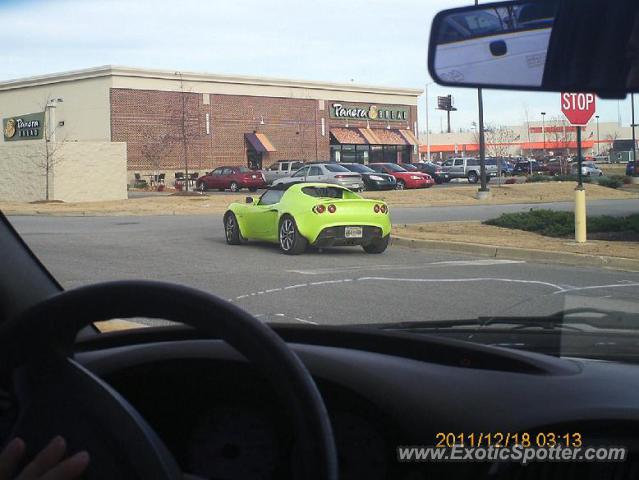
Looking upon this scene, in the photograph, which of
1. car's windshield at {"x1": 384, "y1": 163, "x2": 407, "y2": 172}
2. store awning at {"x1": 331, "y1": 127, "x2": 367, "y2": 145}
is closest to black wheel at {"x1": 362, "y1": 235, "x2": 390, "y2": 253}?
car's windshield at {"x1": 384, "y1": 163, "x2": 407, "y2": 172}

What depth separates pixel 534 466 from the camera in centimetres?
230

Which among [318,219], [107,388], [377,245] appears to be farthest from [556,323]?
[377,245]

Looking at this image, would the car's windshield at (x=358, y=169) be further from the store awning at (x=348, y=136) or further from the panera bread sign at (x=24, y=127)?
the store awning at (x=348, y=136)

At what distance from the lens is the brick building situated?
48812mm

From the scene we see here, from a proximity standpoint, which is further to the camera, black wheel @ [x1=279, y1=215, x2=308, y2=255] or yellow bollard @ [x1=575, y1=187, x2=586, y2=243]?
yellow bollard @ [x1=575, y1=187, x2=586, y2=243]

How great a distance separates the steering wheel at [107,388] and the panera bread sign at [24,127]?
3585 cm

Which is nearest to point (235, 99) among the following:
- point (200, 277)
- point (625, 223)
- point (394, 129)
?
point (394, 129)

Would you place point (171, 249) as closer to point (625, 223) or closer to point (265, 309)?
point (265, 309)

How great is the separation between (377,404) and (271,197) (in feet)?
47.2

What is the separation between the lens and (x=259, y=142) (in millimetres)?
58750

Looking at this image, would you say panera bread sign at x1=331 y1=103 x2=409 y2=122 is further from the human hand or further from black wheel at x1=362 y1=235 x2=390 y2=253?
the human hand

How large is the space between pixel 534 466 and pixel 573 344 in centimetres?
135

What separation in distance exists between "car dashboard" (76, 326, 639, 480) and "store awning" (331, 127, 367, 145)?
59546 mm

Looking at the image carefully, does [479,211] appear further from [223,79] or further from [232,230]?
[223,79]
